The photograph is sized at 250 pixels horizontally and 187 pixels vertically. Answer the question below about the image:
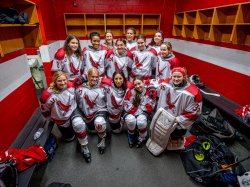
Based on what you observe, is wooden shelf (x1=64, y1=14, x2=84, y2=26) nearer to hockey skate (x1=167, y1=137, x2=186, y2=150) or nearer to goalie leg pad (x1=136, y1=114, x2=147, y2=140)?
goalie leg pad (x1=136, y1=114, x2=147, y2=140)

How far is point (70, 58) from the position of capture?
2.28m

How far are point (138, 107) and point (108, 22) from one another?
124 inches

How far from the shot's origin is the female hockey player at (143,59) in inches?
104

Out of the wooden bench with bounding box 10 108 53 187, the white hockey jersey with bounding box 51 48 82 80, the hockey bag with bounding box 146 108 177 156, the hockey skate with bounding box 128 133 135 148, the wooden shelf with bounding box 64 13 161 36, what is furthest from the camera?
the wooden shelf with bounding box 64 13 161 36

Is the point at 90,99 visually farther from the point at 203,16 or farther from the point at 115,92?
the point at 203,16

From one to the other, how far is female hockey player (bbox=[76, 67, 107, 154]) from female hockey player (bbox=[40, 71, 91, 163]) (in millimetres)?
104

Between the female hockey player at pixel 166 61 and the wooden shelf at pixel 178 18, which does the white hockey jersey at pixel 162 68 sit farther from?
the wooden shelf at pixel 178 18

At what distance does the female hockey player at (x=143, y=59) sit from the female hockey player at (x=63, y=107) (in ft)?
3.96

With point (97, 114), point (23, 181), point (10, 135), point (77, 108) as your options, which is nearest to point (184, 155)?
point (97, 114)

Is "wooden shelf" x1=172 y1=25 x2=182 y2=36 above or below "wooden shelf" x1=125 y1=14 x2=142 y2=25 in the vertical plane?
below

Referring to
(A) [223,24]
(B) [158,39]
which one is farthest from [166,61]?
(A) [223,24]

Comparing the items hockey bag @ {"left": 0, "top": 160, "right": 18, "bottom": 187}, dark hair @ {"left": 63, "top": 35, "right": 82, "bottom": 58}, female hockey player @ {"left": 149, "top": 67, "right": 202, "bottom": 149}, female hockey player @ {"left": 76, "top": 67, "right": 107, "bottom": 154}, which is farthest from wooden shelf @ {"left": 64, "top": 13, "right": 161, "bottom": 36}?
hockey bag @ {"left": 0, "top": 160, "right": 18, "bottom": 187}

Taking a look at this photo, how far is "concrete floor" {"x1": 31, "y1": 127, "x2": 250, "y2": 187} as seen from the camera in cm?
166

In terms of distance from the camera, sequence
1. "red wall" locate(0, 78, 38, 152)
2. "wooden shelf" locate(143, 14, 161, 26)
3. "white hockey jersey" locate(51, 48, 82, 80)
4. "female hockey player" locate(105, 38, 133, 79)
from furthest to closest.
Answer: "wooden shelf" locate(143, 14, 161, 26) → "female hockey player" locate(105, 38, 133, 79) → "white hockey jersey" locate(51, 48, 82, 80) → "red wall" locate(0, 78, 38, 152)
